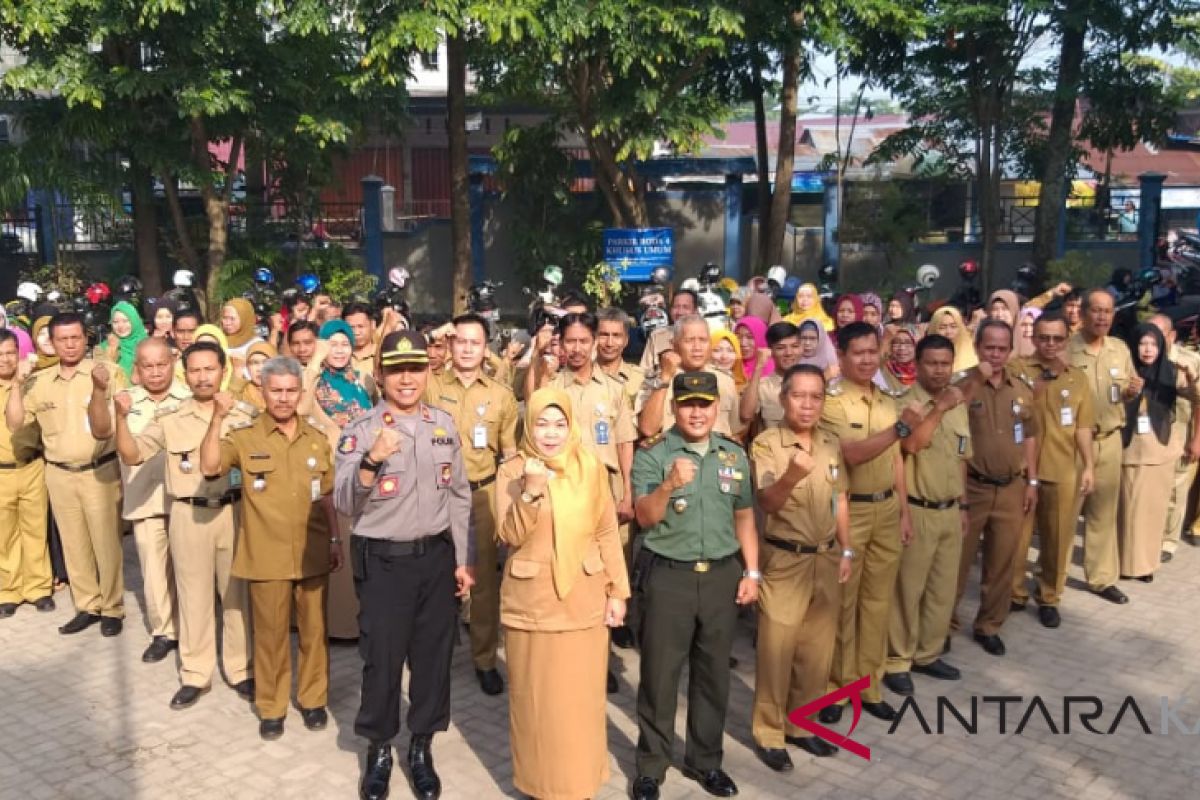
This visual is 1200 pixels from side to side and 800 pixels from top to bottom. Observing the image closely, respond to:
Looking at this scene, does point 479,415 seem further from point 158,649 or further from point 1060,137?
point 1060,137

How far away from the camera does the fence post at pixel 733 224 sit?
60.3 ft

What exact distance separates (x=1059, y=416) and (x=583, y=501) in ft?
11.7

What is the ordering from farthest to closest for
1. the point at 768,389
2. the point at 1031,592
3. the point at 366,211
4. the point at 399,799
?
the point at 366,211 < the point at 1031,592 < the point at 768,389 < the point at 399,799

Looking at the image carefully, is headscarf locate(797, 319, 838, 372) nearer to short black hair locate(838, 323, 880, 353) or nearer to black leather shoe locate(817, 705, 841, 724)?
short black hair locate(838, 323, 880, 353)

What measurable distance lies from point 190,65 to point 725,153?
66.4ft

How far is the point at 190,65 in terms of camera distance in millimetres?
13375

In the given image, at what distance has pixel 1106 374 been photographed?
24.1 ft

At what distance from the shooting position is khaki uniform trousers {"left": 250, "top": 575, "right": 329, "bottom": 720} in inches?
211

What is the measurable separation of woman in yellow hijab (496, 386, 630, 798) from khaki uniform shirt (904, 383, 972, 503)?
76.7 inches

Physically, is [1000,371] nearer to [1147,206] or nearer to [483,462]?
[483,462]

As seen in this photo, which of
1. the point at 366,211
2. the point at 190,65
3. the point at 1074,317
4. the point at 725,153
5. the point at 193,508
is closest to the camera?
the point at 193,508

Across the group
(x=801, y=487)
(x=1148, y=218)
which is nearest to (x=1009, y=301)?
(x=801, y=487)

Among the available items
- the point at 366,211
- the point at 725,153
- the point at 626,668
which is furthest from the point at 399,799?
the point at 725,153

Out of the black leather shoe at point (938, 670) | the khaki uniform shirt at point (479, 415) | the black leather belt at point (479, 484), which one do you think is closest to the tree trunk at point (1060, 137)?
the black leather shoe at point (938, 670)
